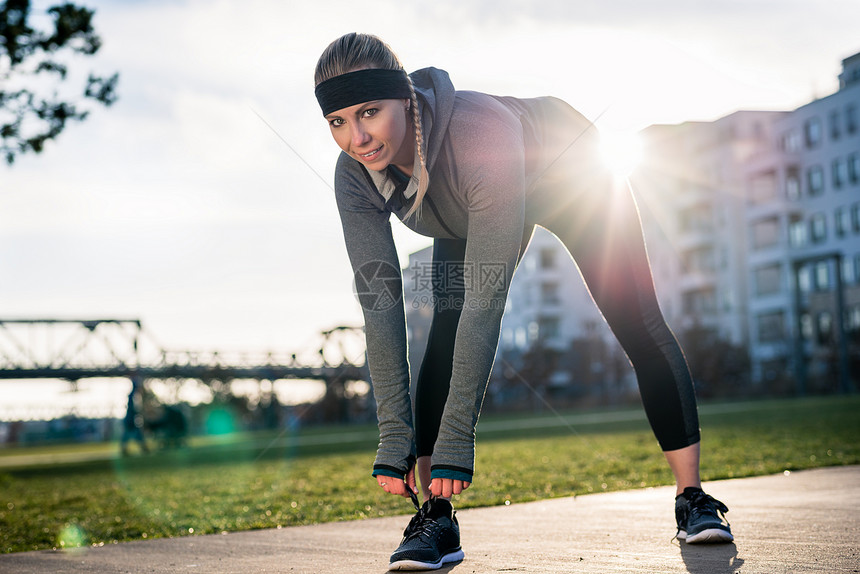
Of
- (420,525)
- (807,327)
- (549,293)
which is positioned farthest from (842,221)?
(420,525)

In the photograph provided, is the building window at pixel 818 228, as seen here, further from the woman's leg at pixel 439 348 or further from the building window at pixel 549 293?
the woman's leg at pixel 439 348

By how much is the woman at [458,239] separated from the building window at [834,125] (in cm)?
4973

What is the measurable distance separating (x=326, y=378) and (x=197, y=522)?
49771mm

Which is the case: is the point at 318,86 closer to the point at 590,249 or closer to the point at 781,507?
the point at 590,249

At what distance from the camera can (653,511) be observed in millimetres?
3463

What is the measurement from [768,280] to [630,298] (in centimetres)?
5391

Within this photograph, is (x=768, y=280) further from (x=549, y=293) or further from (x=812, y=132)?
(x=549, y=293)

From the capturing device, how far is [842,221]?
48.1 m

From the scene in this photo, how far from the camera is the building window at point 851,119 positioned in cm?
4712

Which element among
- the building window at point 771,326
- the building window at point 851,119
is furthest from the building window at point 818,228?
the building window at point 771,326

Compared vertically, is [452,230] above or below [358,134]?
below

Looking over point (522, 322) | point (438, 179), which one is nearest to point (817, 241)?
point (522, 322)

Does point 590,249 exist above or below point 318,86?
below

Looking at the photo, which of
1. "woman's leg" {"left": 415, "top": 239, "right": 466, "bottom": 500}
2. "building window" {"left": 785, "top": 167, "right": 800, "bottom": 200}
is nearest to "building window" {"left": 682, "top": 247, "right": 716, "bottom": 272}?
"building window" {"left": 785, "top": 167, "right": 800, "bottom": 200}
